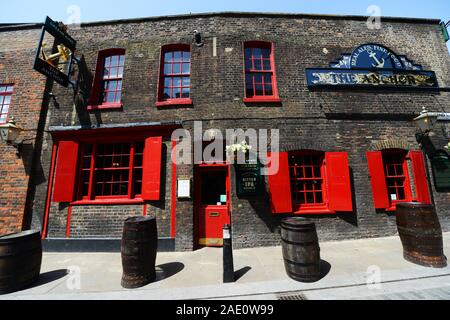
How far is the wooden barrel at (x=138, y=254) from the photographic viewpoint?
3916mm

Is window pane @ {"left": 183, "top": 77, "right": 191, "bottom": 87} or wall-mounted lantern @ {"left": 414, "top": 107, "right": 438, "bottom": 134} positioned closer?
wall-mounted lantern @ {"left": 414, "top": 107, "right": 438, "bottom": 134}

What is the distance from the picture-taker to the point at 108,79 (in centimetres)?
736

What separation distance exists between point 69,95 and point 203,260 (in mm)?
7058

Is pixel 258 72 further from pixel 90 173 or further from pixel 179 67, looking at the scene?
pixel 90 173

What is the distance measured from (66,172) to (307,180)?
7617 mm

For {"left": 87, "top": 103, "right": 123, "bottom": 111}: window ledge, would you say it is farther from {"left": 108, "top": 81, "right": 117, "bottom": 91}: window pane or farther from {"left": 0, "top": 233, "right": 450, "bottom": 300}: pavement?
{"left": 0, "top": 233, "right": 450, "bottom": 300}: pavement

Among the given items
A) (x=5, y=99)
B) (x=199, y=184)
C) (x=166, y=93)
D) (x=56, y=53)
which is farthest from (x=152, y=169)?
(x=5, y=99)

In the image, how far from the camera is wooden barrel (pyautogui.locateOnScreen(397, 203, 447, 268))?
4.27m

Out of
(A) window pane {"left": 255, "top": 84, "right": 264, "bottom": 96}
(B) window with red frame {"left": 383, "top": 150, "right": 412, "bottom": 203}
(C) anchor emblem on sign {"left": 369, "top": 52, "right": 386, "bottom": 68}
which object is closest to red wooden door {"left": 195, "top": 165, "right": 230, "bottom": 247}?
(A) window pane {"left": 255, "top": 84, "right": 264, "bottom": 96}

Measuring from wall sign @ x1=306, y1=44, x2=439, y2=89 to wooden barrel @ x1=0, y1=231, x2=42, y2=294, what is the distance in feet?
27.9

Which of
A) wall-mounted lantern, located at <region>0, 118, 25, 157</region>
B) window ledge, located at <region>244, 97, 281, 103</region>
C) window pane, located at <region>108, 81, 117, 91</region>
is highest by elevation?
window pane, located at <region>108, 81, 117, 91</region>

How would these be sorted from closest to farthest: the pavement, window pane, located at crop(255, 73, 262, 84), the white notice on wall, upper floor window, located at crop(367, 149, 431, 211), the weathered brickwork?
the pavement < the white notice on wall < the weathered brickwork < upper floor window, located at crop(367, 149, 431, 211) < window pane, located at crop(255, 73, 262, 84)

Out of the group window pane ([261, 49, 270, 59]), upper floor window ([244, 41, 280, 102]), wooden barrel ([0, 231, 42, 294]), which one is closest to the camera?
wooden barrel ([0, 231, 42, 294])

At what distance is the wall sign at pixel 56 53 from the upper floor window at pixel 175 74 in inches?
119
